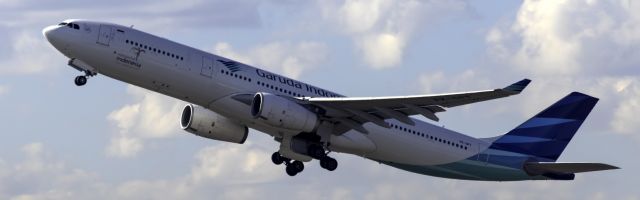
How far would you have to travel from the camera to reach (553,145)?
6462cm

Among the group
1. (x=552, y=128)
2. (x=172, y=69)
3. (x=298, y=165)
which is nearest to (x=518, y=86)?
(x=172, y=69)

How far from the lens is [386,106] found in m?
53.0

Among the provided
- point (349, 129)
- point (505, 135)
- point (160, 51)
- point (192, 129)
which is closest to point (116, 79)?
point (160, 51)

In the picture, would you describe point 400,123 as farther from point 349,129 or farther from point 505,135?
point 505,135

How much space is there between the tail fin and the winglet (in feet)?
60.1

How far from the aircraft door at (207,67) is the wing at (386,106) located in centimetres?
443

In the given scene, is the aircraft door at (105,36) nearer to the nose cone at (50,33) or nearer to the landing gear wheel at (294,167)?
the nose cone at (50,33)

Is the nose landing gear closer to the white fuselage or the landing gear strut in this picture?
the white fuselage

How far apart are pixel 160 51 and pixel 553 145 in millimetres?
23324

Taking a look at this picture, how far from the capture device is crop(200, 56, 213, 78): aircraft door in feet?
175

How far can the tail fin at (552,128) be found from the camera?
64062 millimetres

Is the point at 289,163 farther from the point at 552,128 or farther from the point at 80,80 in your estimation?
the point at 552,128

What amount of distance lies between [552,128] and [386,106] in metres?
15.3

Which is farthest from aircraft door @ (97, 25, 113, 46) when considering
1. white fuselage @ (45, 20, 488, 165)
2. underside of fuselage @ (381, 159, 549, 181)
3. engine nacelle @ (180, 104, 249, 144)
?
underside of fuselage @ (381, 159, 549, 181)
